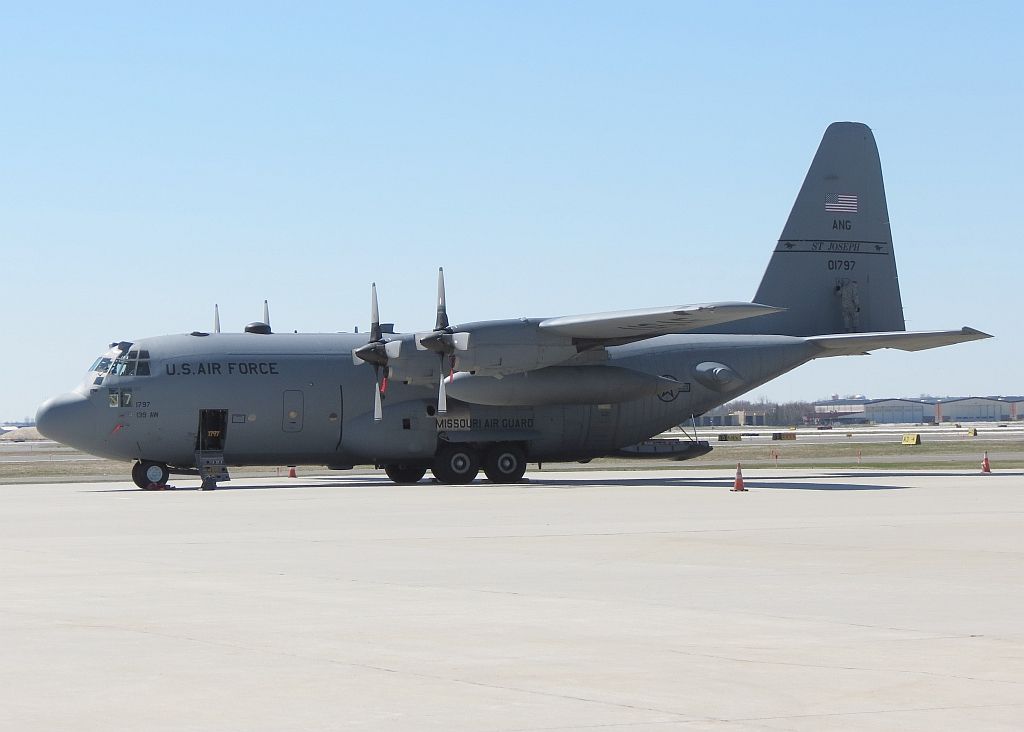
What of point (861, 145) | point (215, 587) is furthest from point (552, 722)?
point (861, 145)

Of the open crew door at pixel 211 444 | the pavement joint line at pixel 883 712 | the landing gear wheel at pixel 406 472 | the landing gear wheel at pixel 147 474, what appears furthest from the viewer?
the landing gear wheel at pixel 406 472

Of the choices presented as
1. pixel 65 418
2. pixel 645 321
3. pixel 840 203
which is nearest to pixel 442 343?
pixel 645 321

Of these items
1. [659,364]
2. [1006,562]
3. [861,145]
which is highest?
[861,145]

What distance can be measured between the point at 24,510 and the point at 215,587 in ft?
46.7

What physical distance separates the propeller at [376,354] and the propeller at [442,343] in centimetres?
123

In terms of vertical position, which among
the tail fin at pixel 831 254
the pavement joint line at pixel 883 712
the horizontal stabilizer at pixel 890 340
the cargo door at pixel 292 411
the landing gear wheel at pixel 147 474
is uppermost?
the tail fin at pixel 831 254

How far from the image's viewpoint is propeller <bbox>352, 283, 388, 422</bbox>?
35219 mm

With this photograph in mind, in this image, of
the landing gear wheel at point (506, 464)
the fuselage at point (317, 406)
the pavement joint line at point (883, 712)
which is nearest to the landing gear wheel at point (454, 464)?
the fuselage at point (317, 406)

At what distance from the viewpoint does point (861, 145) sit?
134ft

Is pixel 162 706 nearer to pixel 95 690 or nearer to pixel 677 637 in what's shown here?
pixel 95 690

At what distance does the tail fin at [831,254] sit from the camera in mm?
40312

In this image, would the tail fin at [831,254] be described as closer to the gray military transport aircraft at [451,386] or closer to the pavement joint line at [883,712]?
the gray military transport aircraft at [451,386]

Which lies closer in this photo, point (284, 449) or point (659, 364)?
point (284, 449)

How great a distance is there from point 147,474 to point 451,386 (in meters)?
8.24
